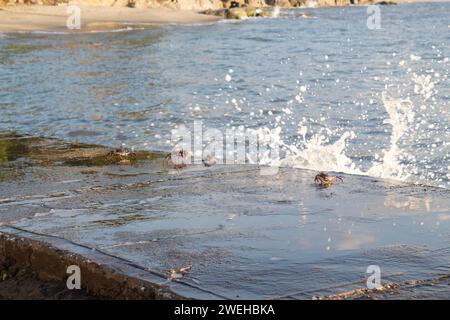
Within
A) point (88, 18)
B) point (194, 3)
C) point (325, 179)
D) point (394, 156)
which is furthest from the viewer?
point (194, 3)

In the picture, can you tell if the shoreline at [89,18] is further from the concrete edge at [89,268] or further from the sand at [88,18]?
the concrete edge at [89,268]

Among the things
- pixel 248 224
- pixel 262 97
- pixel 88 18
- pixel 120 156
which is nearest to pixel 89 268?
pixel 248 224

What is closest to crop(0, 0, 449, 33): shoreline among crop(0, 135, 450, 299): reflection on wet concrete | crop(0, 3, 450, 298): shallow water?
crop(0, 3, 450, 298): shallow water

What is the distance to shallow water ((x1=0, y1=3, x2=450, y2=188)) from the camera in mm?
10242

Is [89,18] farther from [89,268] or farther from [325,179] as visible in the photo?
[89,268]

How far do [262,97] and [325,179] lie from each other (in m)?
9.95

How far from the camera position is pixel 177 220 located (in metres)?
4.85

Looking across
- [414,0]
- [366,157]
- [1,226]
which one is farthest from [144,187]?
[414,0]

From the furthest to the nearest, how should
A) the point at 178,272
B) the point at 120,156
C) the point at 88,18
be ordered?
the point at 88,18 < the point at 120,156 < the point at 178,272

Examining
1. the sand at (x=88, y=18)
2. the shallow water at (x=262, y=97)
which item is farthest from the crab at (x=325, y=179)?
the sand at (x=88, y=18)

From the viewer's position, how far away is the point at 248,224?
15.5 feet

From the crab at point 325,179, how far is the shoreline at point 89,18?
3525cm

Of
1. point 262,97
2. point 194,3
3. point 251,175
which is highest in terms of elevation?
point 251,175

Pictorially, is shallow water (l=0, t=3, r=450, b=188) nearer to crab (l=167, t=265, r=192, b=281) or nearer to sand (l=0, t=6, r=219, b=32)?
crab (l=167, t=265, r=192, b=281)
